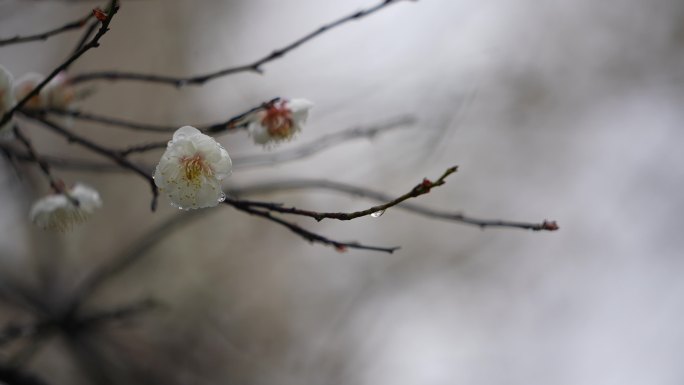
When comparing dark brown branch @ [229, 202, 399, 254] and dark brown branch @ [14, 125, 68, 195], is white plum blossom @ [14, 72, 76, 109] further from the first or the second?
dark brown branch @ [229, 202, 399, 254]

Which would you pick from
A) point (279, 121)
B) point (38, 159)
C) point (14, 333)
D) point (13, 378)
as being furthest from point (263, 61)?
point (14, 333)

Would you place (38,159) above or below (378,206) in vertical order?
above

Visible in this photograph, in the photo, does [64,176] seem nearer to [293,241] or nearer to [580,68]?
[293,241]

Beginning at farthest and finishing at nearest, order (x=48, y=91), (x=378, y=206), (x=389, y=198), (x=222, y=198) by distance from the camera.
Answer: (x=389, y=198) < (x=48, y=91) < (x=222, y=198) < (x=378, y=206)

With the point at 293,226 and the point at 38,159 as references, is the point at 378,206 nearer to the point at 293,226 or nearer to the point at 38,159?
the point at 293,226

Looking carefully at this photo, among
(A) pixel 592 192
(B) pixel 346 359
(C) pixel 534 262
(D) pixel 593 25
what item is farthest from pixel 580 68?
(B) pixel 346 359
